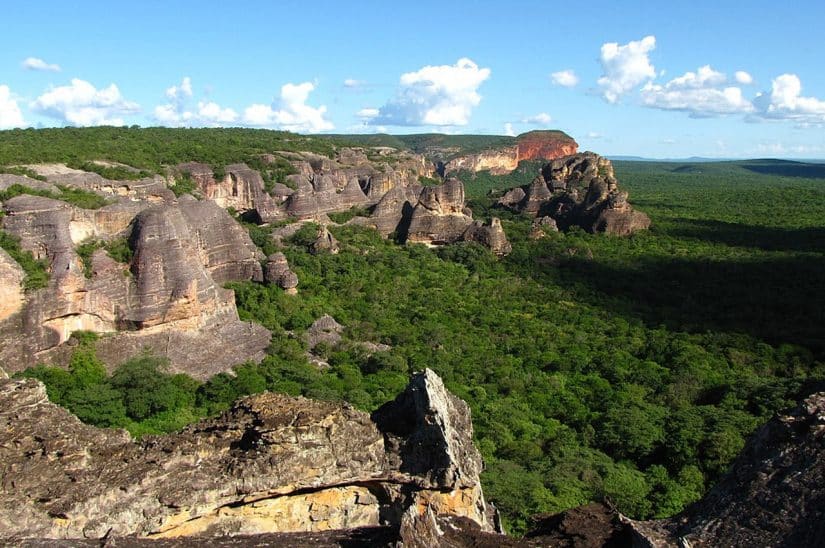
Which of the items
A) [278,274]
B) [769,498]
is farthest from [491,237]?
[769,498]

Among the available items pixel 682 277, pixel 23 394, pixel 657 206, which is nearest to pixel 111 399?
pixel 23 394

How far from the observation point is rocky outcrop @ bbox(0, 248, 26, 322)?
18766 mm

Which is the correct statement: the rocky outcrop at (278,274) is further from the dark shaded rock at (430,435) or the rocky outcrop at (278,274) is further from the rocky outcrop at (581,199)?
the rocky outcrop at (581,199)

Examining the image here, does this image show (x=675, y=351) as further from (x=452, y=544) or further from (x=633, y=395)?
(x=452, y=544)

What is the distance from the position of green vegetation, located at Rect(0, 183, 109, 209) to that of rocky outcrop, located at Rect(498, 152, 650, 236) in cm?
3505

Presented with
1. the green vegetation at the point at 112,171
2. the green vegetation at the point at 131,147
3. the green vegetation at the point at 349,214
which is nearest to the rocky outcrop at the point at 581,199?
the green vegetation at the point at 349,214

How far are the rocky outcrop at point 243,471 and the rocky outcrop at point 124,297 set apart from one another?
9.47m

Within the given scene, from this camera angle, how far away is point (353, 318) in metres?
28.7

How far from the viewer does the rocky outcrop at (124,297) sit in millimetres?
19438

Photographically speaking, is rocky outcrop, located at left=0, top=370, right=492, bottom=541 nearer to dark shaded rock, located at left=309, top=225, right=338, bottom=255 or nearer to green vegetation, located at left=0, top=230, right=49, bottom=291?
green vegetation, located at left=0, top=230, right=49, bottom=291

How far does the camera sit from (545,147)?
4845 inches

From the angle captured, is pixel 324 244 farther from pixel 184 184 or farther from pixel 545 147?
pixel 545 147

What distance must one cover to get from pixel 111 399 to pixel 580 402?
1437 cm

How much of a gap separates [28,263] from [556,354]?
1844 cm
